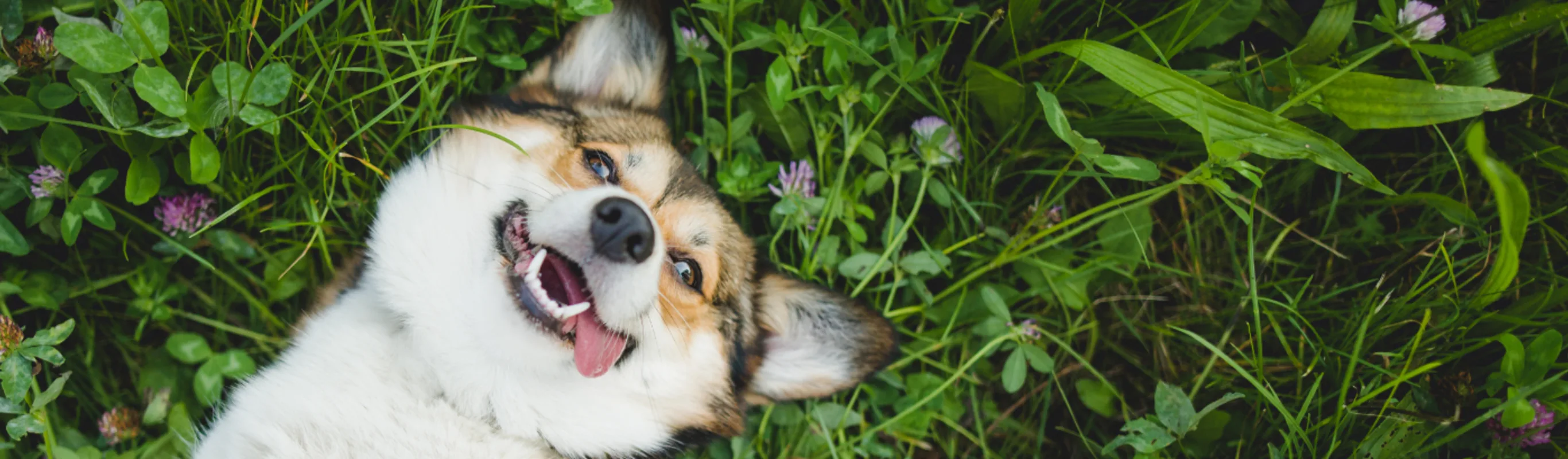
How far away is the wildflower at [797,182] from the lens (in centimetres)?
337

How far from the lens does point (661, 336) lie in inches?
108

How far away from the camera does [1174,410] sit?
3.27 m

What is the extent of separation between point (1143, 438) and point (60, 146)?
13.4 feet

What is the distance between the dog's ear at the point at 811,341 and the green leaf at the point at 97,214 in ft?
7.82

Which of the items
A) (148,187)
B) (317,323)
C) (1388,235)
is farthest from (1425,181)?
(148,187)

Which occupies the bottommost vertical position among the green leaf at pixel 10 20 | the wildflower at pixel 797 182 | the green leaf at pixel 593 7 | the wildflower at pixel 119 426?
the wildflower at pixel 119 426

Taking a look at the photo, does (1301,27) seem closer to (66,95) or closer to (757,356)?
(757,356)

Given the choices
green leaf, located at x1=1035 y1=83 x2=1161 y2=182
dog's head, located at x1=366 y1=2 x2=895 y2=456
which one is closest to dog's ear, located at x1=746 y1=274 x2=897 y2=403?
dog's head, located at x1=366 y1=2 x2=895 y2=456

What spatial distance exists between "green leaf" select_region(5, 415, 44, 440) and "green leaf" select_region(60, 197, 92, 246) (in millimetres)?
606

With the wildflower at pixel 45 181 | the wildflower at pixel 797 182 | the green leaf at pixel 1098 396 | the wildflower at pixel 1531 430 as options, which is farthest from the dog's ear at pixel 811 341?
the wildflower at pixel 45 181

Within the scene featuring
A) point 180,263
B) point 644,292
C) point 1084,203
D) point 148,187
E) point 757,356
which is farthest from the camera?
point 1084,203

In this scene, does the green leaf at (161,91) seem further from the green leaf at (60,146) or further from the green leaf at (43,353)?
the green leaf at (43,353)

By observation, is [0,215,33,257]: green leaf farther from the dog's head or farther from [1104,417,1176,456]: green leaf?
[1104,417,1176,456]: green leaf

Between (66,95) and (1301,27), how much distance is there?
15.1 ft
